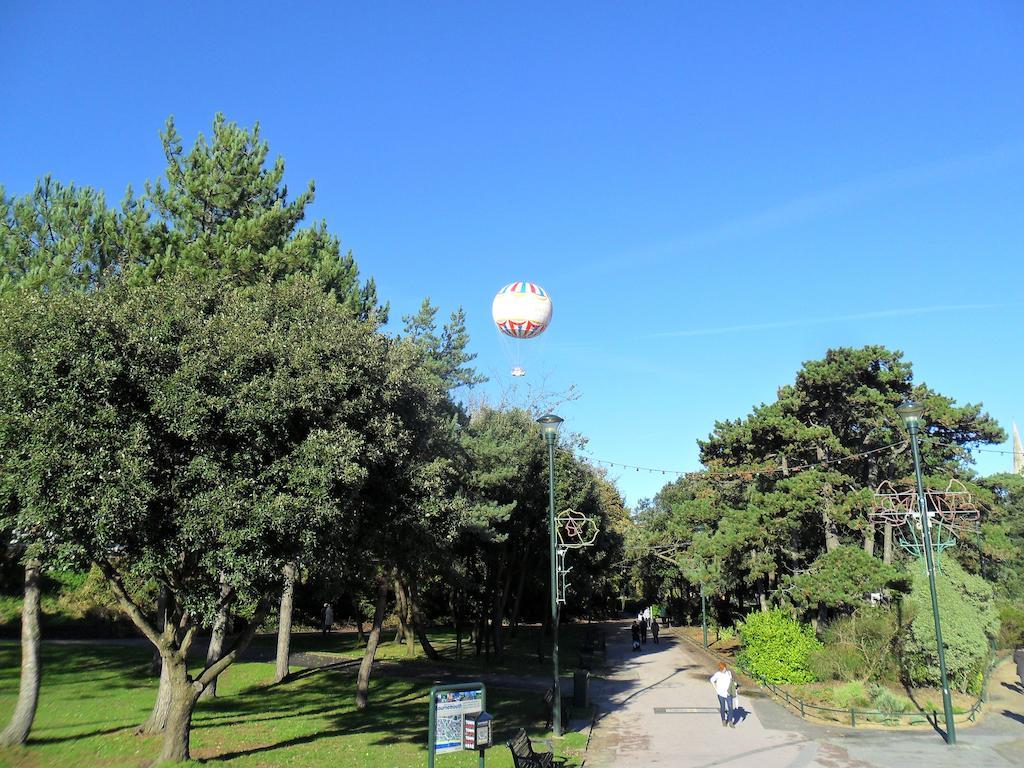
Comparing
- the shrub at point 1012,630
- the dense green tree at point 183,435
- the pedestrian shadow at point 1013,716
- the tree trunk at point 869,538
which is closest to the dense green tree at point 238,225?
the dense green tree at point 183,435

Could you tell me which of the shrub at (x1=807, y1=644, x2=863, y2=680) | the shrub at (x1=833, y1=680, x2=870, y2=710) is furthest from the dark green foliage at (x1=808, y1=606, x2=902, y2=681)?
the shrub at (x1=833, y1=680, x2=870, y2=710)

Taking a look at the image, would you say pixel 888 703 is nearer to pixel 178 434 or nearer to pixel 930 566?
pixel 930 566

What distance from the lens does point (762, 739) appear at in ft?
53.1

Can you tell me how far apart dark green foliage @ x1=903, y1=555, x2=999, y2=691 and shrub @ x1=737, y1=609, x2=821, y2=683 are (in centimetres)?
309

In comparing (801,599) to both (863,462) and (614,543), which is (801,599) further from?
(614,543)

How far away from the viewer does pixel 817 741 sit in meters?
16.0

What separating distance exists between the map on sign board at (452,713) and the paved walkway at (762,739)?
15.5ft

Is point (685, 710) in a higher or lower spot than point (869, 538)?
lower

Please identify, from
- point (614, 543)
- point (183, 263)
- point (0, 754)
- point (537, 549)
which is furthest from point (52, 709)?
point (614, 543)

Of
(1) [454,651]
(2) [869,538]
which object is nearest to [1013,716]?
(2) [869,538]

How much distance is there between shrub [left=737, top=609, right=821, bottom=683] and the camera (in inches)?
948

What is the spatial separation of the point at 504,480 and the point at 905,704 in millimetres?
13714

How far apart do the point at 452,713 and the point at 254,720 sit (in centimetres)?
967

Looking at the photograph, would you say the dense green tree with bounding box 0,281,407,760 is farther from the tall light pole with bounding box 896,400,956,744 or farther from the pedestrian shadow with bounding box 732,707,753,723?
the tall light pole with bounding box 896,400,956,744
